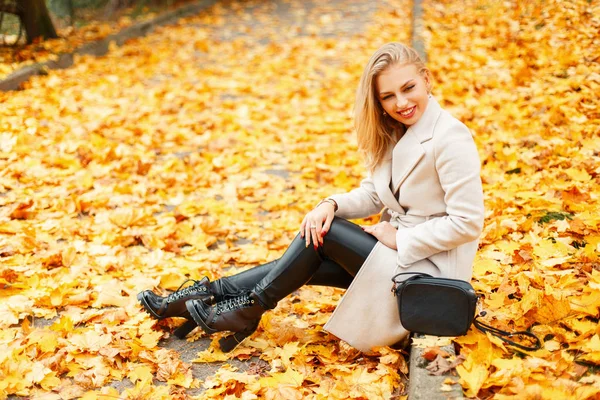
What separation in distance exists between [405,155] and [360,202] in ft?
1.40

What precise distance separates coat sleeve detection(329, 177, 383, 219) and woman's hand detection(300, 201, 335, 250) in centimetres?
23

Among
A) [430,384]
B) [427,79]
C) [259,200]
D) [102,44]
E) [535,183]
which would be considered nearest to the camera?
[430,384]

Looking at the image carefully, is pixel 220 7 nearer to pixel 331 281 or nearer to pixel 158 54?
pixel 158 54

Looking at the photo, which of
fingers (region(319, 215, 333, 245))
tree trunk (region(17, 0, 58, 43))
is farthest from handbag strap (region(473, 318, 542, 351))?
tree trunk (region(17, 0, 58, 43))

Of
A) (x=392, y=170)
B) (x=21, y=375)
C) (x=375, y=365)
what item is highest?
(x=392, y=170)

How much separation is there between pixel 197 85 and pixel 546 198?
16.3 feet

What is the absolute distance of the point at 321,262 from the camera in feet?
8.53

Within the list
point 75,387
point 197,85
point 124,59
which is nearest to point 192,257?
point 75,387

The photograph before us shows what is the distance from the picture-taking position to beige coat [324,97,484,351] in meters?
2.23

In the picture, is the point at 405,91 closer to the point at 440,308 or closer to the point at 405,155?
the point at 405,155

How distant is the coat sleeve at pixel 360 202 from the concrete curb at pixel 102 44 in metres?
5.15

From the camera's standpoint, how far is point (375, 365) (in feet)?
8.05

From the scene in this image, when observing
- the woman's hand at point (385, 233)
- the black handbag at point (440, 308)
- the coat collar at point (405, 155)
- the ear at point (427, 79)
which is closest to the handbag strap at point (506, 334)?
the black handbag at point (440, 308)

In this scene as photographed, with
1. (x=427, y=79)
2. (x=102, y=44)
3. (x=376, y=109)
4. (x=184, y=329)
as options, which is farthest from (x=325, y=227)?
(x=102, y=44)
